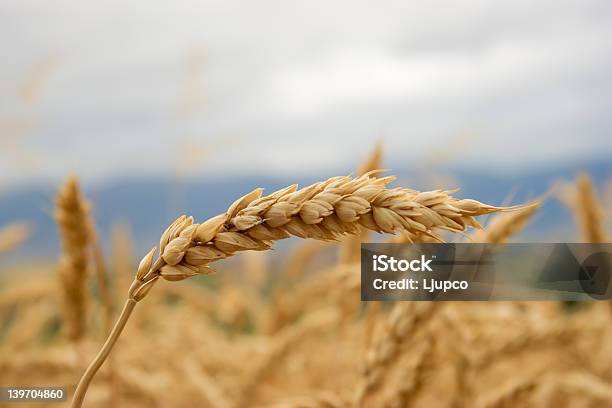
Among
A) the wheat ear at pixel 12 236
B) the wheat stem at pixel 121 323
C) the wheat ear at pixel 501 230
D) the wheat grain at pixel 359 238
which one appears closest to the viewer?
the wheat stem at pixel 121 323

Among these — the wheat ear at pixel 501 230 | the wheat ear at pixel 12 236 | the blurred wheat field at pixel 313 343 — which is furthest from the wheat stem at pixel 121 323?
the wheat ear at pixel 12 236

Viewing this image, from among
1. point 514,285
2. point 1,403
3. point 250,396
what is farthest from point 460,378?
point 1,403

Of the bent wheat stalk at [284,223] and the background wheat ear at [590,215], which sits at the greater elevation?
the bent wheat stalk at [284,223]

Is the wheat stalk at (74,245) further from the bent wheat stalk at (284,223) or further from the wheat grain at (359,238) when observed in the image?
the bent wheat stalk at (284,223)

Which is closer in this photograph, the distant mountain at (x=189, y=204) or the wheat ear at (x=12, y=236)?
the distant mountain at (x=189, y=204)

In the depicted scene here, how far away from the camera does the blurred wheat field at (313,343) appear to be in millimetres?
953

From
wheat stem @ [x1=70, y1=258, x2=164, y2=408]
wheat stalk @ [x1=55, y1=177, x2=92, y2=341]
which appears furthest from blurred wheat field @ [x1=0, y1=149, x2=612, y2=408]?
wheat stem @ [x1=70, y1=258, x2=164, y2=408]

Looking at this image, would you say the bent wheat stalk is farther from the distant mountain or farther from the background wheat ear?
the background wheat ear

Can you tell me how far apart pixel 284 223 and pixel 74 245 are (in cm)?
66

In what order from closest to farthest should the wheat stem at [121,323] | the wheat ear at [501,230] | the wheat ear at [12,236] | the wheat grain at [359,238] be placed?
the wheat stem at [121,323] → the wheat ear at [501,230] → the wheat grain at [359,238] → the wheat ear at [12,236]

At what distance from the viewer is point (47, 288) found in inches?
82.7

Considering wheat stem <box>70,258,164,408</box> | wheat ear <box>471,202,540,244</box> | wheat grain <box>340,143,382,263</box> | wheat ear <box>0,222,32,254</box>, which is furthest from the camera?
wheat ear <box>0,222,32,254</box>

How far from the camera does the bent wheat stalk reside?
0.48 m

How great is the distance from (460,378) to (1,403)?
922 millimetres
